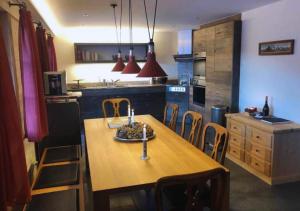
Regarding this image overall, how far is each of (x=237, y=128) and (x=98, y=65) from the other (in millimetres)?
4341

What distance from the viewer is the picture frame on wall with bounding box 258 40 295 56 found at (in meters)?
3.37

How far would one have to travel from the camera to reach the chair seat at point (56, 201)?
191 centimetres

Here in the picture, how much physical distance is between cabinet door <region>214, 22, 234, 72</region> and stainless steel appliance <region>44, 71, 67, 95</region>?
268 cm

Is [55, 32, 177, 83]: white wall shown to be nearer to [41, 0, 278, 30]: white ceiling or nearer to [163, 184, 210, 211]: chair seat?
[41, 0, 278, 30]: white ceiling

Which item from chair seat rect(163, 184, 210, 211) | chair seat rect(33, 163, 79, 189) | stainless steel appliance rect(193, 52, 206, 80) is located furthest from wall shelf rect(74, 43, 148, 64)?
chair seat rect(163, 184, 210, 211)

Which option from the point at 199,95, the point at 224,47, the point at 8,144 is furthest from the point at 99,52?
the point at 8,144

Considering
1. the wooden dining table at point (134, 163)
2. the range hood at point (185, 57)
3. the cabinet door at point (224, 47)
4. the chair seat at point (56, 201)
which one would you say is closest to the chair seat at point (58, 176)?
the chair seat at point (56, 201)

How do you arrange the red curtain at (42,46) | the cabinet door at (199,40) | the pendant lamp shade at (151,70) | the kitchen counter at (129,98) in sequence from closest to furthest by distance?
the pendant lamp shade at (151,70), the red curtain at (42,46), the cabinet door at (199,40), the kitchen counter at (129,98)

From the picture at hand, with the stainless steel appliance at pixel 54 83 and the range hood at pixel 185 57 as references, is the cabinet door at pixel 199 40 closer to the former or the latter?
the range hood at pixel 185 57

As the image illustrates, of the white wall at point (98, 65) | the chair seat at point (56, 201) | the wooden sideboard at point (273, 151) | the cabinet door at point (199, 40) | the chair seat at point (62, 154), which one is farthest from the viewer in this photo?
the white wall at point (98, 65)

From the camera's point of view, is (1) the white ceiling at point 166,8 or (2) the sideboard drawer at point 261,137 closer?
(2) the sideboard drawer at point 261,137

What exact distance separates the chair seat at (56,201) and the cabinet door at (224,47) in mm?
3346

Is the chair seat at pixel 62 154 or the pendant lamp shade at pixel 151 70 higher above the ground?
the pendant lamp shade at pixel 151 70

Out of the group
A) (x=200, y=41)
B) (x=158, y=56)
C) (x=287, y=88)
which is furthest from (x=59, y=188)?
(x=158, y=56)
